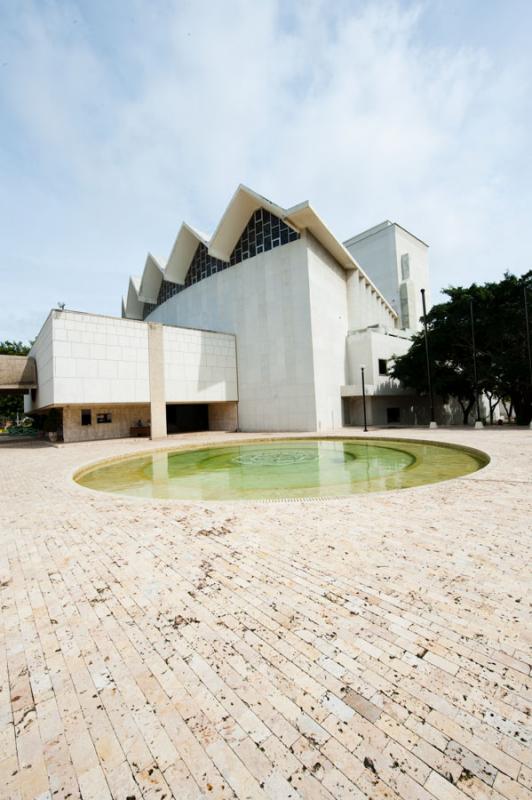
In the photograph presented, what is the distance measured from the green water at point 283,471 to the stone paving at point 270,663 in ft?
10.9

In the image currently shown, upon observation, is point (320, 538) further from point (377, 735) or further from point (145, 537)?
point (377, 735)

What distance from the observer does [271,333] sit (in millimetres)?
25625

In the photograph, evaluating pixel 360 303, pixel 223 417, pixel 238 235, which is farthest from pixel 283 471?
pixel 238 235

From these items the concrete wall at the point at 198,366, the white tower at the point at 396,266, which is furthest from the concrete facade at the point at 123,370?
the white tower at the point at 396,266

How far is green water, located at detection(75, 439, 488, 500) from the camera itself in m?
8.38

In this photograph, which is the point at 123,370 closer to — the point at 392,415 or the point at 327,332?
the point at 327,332

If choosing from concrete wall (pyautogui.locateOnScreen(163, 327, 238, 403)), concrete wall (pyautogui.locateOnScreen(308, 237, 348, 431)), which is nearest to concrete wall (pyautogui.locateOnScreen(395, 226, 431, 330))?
concrete wall (pyautogui.locateOnScreen(308, 237, 348, 431))

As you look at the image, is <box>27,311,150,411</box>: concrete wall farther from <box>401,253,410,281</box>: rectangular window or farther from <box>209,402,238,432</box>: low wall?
<box>401,253,410,281</box>: rectangular window

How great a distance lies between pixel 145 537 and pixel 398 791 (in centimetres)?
414

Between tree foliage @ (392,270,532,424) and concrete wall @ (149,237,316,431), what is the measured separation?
29.9 feet

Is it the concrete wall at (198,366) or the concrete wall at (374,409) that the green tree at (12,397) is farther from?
the concrete wall at (374,409)

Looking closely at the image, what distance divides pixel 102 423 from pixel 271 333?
13.7 metres

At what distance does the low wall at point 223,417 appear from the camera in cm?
2794

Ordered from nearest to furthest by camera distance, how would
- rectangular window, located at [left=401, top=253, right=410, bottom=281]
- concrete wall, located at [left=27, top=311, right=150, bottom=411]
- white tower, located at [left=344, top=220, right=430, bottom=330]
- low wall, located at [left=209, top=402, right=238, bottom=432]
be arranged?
concrete wall, located at [left=27, top=311, right=150, bottom=411] → low wall, located at [left=209, top=402, right=238, bottom=432] → white tower, located at [left=344, top=220, right=430, bottom=330] → rectangular window, located at [left=401, top=253, right=410, bottom=281]
